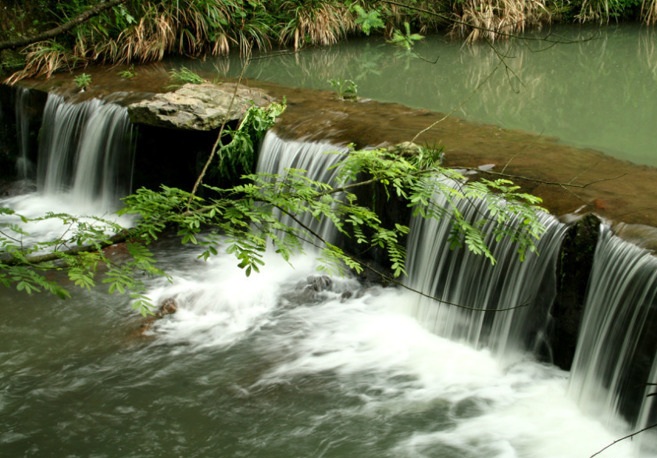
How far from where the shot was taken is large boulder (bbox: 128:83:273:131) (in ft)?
25.8

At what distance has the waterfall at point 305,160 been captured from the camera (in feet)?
22.6

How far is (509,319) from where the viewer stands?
17.5 feet

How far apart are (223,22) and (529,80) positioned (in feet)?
16.4

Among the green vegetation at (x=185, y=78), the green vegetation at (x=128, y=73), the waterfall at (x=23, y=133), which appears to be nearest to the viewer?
the green vegetation at (x=185, y=78)

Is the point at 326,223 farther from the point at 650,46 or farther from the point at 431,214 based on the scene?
the point at 650,46

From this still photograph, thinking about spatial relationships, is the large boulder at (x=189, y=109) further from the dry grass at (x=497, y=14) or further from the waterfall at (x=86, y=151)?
the dry grass at (x=497, y=14)

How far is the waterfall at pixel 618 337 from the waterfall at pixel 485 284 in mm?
336

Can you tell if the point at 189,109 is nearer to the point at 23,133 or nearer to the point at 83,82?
the point at 83,82

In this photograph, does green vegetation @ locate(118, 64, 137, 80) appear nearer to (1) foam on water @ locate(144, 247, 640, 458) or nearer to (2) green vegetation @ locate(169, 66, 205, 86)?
(2) green vegetation @ locate(169, 66, 205, 86)

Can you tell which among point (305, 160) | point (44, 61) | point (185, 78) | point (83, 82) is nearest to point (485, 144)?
point (305, 160)

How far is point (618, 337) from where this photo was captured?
4555mm

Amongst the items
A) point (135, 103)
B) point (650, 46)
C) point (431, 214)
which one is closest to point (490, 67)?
point (650, 46)

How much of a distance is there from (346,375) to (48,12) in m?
9.04

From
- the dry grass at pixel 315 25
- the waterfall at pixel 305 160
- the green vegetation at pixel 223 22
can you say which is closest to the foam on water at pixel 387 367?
the waterfall at pixel 305 160
